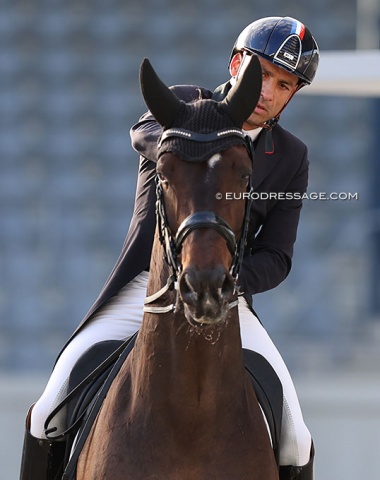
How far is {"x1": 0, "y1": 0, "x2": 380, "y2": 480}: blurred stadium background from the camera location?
30.6 ft

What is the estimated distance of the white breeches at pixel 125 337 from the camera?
380cm

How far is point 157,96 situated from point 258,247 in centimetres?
98

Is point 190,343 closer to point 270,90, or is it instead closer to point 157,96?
point 157,96

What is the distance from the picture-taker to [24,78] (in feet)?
35.2

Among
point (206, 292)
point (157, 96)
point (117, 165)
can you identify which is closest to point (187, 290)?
point (206, 292)

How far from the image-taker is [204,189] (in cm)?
303

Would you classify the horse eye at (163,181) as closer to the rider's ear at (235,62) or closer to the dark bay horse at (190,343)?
the dark bay horse at (190,343)

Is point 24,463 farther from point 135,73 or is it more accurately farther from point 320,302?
point 135,73

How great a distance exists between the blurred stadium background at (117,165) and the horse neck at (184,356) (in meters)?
5.38

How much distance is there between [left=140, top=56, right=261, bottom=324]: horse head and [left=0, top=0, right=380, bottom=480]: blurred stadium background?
18.4 feet

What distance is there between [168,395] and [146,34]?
25.8 ft

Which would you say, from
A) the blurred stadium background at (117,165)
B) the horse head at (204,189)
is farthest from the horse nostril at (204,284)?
the blurred stadium background at (117,165)

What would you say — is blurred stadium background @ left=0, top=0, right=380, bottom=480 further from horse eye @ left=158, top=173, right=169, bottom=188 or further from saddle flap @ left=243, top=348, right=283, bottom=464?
horse eye @ left=158, top=173, right=169, bottom=188

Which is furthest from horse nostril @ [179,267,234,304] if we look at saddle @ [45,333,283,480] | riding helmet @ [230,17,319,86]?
riding helmet @ [230,17,319,86]
